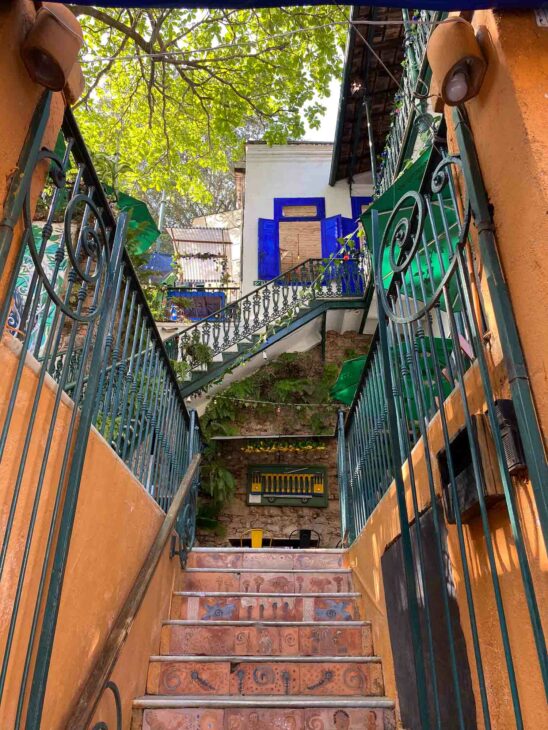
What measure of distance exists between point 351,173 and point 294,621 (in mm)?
10654

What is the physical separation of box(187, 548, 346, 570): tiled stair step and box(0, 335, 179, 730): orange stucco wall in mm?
1235

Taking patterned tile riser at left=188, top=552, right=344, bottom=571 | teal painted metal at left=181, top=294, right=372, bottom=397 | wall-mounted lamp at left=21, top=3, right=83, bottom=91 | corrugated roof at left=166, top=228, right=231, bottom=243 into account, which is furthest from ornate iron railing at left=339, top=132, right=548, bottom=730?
corrugated roof at left=166, top=228, right=231, bottom=243

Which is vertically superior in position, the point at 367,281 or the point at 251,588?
the point at 367,281

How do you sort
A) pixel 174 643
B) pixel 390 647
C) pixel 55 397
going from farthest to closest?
pixel 174 643, pixel 390 647, pixel 55 397

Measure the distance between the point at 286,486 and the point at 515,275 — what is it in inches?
310

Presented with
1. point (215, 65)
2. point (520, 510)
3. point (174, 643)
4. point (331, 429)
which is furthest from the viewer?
point (331, 429)

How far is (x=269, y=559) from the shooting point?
14.3 feet

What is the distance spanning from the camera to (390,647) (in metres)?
2.75

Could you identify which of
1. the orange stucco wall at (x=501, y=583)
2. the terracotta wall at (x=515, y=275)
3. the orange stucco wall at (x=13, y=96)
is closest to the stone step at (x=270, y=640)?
the orange stucco wall at (x=501, y=583)

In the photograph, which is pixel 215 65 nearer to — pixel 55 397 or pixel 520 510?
pixel 55 397

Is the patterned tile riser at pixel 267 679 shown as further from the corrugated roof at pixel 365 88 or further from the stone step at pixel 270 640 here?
the corrugated roof at pixel 365 88

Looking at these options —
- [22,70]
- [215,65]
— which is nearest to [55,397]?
[22,70]

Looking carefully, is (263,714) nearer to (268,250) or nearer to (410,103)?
(410,103)

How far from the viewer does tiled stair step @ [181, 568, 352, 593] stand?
393 cm
